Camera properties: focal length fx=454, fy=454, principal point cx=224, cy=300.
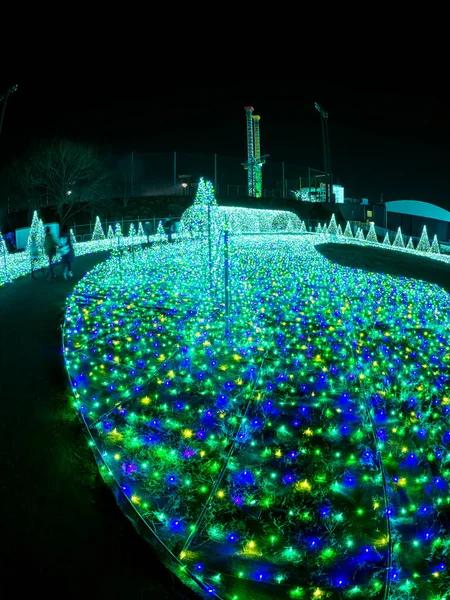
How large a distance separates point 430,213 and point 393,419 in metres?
58.7

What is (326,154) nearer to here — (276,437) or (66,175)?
(66,175)

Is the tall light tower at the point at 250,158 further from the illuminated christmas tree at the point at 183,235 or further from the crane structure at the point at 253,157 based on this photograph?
the illuminated christmas tree at the point at 183,235

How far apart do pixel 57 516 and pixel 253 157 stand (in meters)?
41.0

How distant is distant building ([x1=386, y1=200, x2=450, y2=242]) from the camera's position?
1914 inches

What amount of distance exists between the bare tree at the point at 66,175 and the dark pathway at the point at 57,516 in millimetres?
30215

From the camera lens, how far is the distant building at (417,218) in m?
48.6

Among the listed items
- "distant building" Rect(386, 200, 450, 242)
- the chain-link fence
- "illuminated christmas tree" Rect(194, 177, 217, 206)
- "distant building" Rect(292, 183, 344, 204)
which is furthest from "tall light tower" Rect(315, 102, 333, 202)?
"illuminated christmas tree" Rect(194, 177, 217, 206)

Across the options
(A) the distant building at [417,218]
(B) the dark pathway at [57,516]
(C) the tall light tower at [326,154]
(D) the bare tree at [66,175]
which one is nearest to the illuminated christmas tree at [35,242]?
(B) the dark pathway at [57,516]

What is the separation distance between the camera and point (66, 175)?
32438 millimetres

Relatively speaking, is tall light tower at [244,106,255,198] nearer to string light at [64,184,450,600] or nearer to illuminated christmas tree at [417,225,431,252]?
illuminated christmas tree at [417,225,431,252]

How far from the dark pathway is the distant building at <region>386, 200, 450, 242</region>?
47.7 metres

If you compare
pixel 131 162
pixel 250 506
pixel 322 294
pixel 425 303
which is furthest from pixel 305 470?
pixel 131 162

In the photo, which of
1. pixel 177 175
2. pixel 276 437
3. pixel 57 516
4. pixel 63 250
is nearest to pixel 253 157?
pixel 177 175

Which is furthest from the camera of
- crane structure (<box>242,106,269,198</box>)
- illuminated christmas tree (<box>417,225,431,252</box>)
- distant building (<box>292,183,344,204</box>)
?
distant building (<box>292,183,344,204</box>)
